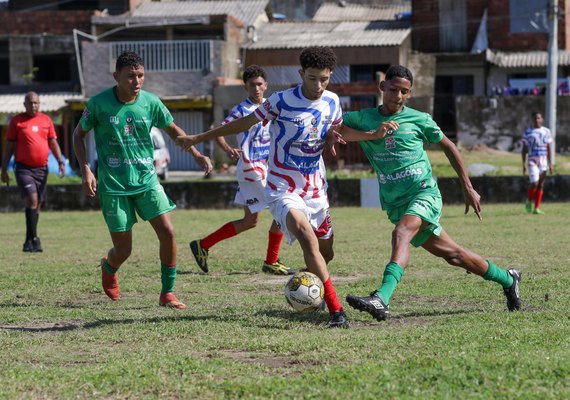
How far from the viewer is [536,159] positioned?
21.2 m

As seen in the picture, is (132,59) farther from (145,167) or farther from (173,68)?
(173,68)

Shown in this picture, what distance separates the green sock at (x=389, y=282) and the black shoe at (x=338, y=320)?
0.29 meters

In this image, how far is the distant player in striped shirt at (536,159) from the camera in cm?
2061

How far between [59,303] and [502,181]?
16.0 metres

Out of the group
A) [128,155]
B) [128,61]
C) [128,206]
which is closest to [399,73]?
[128,61]

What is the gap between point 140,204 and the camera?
879 cm

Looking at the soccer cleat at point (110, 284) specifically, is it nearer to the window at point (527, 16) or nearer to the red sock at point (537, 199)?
the red sock at point (537, 199)

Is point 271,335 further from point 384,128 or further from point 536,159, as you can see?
point 536,159

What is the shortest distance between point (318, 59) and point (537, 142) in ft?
47.6

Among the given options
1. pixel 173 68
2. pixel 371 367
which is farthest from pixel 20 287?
pixel 173 68

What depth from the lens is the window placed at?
44812 mm

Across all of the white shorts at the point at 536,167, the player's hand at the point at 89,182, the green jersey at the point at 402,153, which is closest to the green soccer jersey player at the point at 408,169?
the green jersey at the point at 402,153

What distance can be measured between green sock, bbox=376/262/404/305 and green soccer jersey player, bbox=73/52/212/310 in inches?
75.2

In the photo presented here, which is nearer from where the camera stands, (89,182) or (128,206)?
(89,182)
